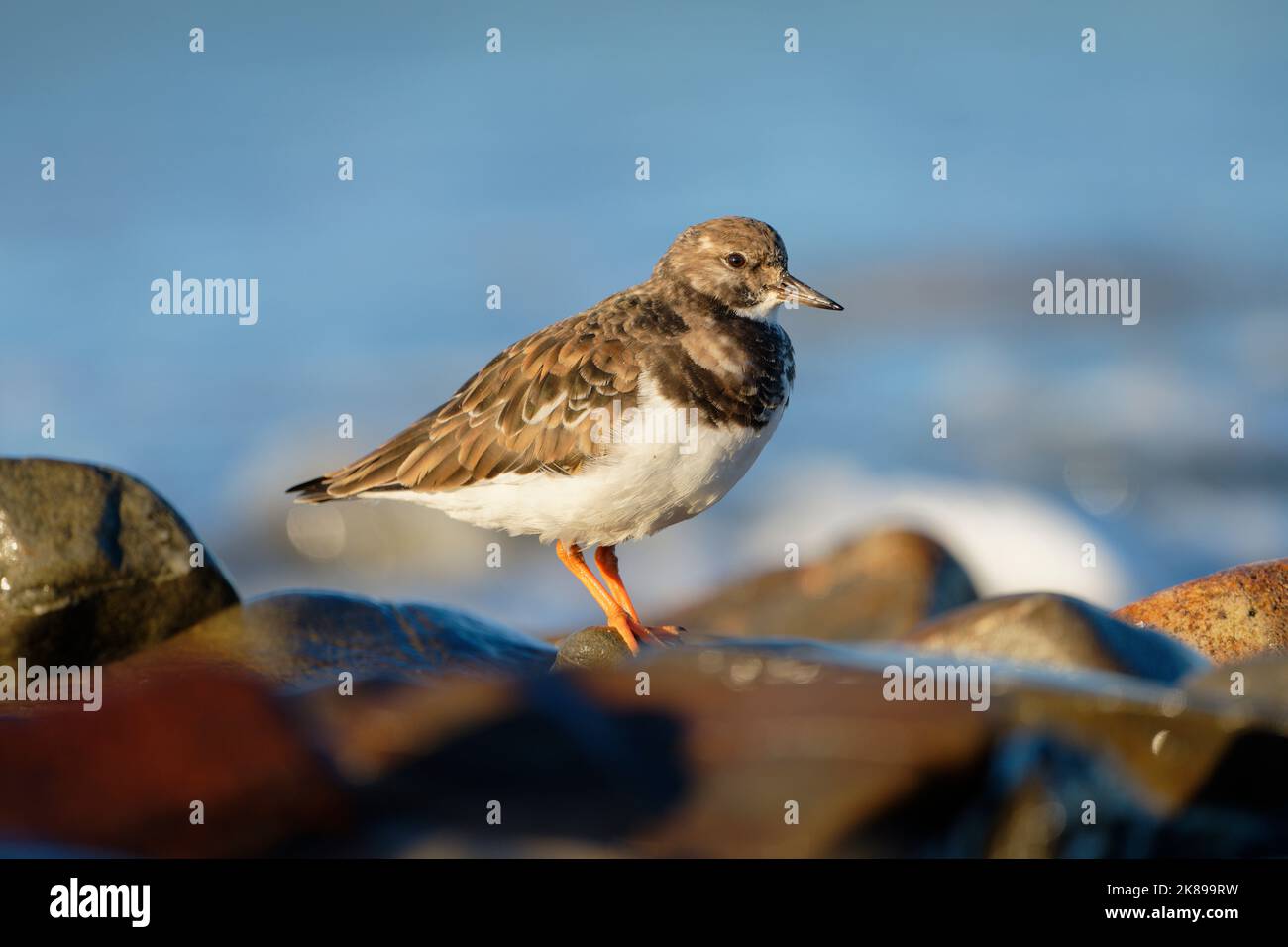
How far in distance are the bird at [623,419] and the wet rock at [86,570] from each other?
126cm

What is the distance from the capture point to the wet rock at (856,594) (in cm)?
860

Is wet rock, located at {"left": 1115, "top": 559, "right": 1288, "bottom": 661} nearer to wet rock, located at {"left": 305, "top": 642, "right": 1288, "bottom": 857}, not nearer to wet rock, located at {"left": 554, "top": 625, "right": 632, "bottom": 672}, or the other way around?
wet rock, located at {"left": 305, "top": 642, "right": 1288, "bottom": 857}

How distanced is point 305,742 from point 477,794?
651 mm

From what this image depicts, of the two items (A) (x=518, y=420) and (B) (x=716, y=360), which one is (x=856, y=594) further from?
(A) (x=518, y=420)

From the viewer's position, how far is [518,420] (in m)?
6.68

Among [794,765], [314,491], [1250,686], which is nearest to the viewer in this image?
[794,765]

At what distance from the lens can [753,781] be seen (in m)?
4.18

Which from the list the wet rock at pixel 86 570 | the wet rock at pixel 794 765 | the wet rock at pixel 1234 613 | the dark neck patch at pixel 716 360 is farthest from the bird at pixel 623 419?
the wet rock at pixel 1234 613

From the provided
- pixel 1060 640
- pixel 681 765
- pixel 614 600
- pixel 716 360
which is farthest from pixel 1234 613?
pixel 681 765

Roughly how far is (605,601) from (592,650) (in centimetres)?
44

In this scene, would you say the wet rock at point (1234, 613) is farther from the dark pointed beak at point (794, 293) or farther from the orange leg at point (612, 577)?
the orange leg at point (612, 577)

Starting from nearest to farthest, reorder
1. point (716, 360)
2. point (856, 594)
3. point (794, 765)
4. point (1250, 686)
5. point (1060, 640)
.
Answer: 1. point (794, 765)
2. point (1250, 686)
3. point (1060, 640)
4. point (716, 360)
5. point (856, 594)

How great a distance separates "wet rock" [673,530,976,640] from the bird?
2.24 meters

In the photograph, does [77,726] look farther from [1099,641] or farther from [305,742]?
[1099,641]
